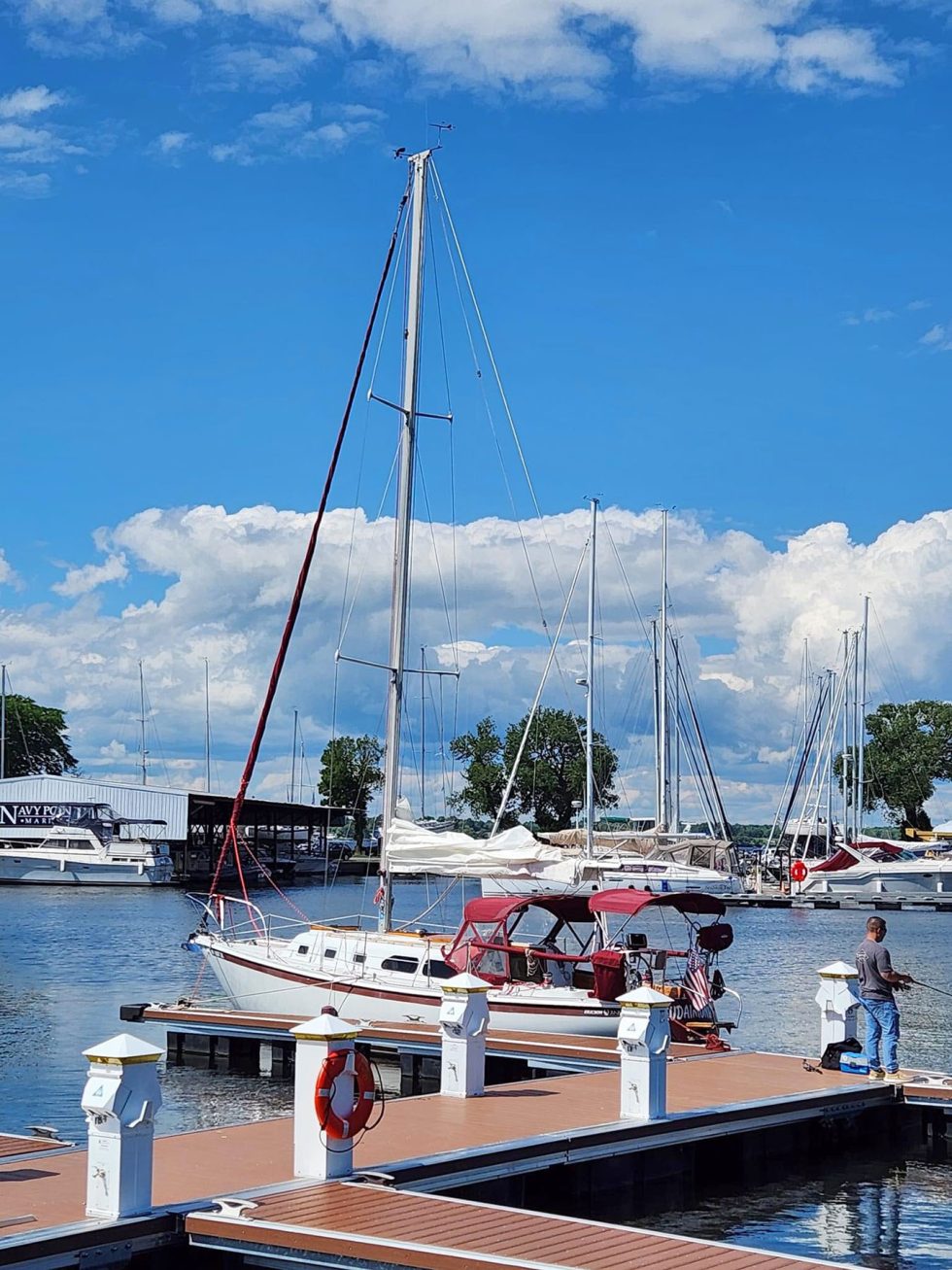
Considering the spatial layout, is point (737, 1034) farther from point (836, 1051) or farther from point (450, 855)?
point (836, 1051)

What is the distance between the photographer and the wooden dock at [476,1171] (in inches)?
539

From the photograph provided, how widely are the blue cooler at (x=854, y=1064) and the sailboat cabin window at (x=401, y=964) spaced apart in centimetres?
934

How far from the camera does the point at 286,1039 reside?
2916cm

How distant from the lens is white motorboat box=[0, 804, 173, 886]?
109 metres

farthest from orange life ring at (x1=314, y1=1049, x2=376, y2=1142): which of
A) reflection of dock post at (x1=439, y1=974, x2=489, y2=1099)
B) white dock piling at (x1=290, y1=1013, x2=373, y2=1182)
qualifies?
reflection of dock post at (x1=439, y1=974, x2=489, y2=1099)

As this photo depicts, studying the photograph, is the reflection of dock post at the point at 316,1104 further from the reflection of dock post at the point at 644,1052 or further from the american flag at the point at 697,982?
the american flag at the point at 697,982

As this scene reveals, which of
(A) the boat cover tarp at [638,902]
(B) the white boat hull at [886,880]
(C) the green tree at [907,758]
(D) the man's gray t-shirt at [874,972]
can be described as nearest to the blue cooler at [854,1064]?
(D) the man's gray t-shirt at [874,972]

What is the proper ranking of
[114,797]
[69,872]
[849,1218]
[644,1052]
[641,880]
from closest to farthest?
[644,1052]
[849,1218]
[641,880]
[69,872]
[114,797]

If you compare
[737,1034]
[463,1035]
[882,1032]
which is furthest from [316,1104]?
[737,1034]

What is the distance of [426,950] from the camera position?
1204 inches

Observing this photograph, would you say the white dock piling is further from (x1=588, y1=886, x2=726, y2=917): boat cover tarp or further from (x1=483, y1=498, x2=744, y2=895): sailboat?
(x1=483, y1=498, x2=744, y2=895): sailboat

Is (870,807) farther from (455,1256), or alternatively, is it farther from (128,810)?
(455,1256)

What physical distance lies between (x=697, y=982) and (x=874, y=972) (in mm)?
6237

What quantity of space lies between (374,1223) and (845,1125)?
416 inches
